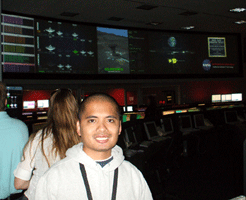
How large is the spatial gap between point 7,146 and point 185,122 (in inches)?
207

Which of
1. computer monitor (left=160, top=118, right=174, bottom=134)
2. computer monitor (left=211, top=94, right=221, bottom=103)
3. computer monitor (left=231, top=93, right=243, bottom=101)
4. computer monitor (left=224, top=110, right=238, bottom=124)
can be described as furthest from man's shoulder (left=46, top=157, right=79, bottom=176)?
computer monitor (left=231, top=93, right=243, bottom=101)

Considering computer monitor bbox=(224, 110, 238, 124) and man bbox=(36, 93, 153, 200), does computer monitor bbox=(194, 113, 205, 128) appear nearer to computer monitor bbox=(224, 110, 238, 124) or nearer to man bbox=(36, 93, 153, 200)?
computer monitor bbox=(224, 110, 238, 124)

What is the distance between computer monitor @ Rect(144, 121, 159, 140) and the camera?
17.4 ft

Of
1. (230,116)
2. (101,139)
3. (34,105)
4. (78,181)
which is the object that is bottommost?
(230,116)

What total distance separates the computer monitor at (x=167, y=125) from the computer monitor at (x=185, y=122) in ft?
1.57

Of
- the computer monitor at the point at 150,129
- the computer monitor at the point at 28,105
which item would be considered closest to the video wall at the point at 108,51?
the computer monitor at the point at 28,105

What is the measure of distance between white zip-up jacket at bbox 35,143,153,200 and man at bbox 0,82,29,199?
0.95m

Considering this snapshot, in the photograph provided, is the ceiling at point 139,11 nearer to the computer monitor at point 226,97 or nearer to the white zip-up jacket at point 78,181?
the computer monitor at point 226,97

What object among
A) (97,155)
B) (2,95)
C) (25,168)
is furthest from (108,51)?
(97,155)

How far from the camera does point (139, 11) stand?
699 centimetres

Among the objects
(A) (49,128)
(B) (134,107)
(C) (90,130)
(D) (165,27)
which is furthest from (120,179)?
(D) (165,27)

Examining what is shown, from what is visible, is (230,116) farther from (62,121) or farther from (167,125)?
(62,121)

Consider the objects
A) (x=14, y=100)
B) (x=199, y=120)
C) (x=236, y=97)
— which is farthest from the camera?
(x=236, y=97)

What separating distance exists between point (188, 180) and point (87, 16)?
16.2 ft
